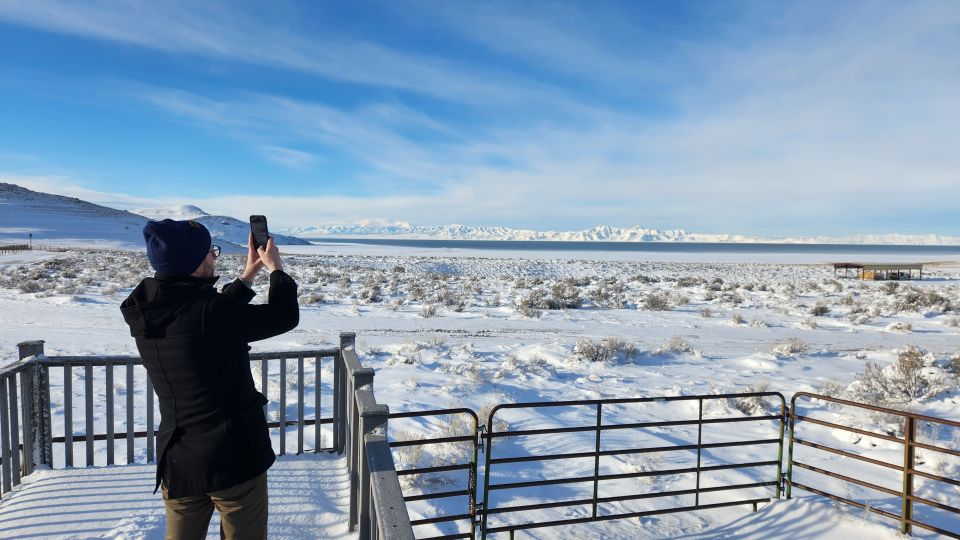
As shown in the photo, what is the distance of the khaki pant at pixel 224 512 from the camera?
100 inches

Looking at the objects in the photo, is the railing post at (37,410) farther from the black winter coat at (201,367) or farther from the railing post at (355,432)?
the black winter coat at (201,367)

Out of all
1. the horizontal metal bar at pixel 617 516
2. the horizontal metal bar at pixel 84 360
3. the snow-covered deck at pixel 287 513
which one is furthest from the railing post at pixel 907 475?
the horizontal metal bar at pixel 84 360

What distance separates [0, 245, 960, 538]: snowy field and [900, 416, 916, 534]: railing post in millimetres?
334

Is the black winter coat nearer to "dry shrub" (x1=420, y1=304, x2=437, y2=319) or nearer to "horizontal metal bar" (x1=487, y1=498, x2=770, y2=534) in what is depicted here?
"horizontal metal bar" (x1=487, y1=498, x2=770, y2=534)

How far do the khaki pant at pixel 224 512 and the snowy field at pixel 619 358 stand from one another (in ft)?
9.60

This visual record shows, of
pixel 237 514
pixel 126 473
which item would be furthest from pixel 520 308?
pixel 237 514

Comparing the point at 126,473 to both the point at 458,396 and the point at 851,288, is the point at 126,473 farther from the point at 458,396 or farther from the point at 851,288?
the point at 851,288

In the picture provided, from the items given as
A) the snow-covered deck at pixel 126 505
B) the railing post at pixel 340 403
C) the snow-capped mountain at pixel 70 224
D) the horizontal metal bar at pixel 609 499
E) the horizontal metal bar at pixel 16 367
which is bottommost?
the horizontal metal bar at pixel 609 499

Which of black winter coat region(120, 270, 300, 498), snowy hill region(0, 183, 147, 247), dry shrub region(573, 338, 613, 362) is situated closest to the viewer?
black winter coat region(120, 270, 300, 498)

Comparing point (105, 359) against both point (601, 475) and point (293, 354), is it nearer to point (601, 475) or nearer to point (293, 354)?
point (293, 354)

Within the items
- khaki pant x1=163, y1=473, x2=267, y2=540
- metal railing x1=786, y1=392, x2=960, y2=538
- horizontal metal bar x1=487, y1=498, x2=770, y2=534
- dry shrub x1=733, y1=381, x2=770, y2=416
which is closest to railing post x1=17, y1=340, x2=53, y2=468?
khaki pant x1=163, y1=473, x2=267, y2=540

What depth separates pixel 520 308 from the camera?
19078 millimetres

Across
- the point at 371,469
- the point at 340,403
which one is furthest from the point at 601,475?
the point at 371,469

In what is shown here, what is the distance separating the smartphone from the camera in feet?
9.12
